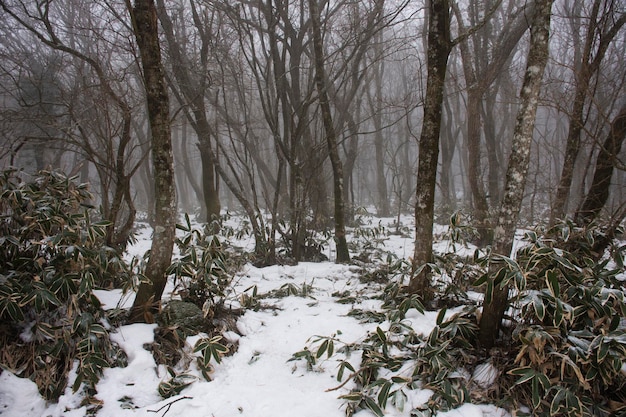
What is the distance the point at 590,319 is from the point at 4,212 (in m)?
4.97

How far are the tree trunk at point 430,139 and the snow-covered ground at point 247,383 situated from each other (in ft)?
1.40

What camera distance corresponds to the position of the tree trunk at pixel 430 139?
11.7 feet

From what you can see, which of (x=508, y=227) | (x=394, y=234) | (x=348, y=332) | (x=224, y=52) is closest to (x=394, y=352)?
(x=348, y=332)

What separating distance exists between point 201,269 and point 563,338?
3064mm

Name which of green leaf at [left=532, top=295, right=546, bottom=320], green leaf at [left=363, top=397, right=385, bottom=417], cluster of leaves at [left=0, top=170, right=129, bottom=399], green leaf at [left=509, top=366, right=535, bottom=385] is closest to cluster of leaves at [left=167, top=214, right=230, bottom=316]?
cluster of leaves at [left=0, top=170, right=129, bottom=399]

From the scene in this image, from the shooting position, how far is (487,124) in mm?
9836

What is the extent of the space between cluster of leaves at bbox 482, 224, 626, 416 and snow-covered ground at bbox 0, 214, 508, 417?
1.17 feet

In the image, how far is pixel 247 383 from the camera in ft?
9.80

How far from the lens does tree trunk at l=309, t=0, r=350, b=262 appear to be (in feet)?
19.7

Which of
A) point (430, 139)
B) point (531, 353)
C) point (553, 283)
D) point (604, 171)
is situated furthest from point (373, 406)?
point (604, 171)

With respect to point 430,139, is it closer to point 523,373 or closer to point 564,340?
point 564,340

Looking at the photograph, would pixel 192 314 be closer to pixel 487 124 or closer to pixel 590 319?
pixel 590 319

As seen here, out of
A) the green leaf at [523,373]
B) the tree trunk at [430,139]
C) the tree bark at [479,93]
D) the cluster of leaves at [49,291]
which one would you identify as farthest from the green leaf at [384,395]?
the tree bark at [479,93]

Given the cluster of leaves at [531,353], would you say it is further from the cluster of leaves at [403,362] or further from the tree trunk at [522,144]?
the tree trunk at [522,144]
